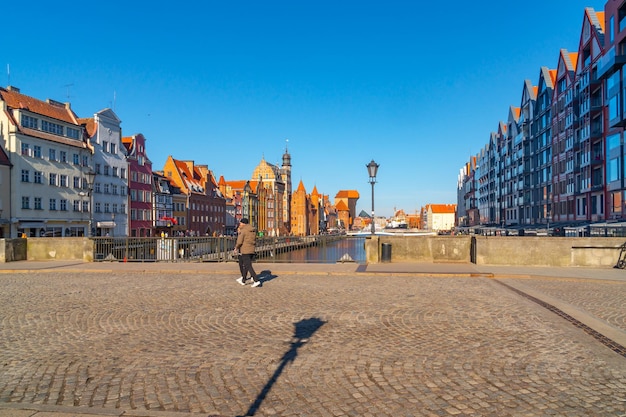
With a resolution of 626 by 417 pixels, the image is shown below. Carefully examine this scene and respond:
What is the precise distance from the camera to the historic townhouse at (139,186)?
6606 cm

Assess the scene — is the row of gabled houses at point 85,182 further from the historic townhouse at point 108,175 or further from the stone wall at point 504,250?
the stone wall at point 504,250

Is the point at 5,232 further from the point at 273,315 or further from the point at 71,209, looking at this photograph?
the point at 273,315

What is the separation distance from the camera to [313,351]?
6.98 metres

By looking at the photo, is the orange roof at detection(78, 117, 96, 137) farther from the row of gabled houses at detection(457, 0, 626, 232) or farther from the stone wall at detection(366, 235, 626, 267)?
the row of gabled houses at detection(457, 0, 626, 232)

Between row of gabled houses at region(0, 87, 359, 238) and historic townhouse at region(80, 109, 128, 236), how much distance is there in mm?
122

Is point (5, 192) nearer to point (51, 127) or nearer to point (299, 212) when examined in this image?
point (51, 127)

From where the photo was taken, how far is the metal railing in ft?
72.7

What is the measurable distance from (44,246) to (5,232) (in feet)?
87.7

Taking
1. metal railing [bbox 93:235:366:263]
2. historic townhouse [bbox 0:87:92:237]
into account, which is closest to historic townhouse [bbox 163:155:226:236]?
historic townhouse [bbox 0:87:92:237]

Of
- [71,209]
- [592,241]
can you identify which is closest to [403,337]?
[592,241]

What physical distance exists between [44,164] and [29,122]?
435 cm

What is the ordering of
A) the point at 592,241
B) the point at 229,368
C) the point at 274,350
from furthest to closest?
the point at 592,241, the point at 274,350, the point at 229,368

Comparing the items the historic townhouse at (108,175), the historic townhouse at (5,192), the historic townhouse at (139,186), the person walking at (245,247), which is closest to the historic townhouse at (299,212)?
the historic townhouse at (139,186)

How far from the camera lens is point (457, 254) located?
20.1m
